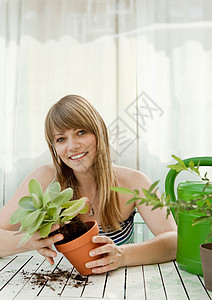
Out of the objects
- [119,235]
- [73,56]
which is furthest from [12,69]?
[119,235]

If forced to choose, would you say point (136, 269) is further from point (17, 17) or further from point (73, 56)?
point (17, 17)

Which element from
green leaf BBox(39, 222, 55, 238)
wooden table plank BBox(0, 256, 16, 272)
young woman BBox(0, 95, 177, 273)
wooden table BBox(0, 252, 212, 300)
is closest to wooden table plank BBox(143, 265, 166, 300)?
wooden table BBox(0, 252, 212, 300)

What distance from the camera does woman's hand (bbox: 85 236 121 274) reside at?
0.75m

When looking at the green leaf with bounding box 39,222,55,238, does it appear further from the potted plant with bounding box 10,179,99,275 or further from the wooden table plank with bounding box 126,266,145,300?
the wooden table plank with bounding box 126,266,145,300

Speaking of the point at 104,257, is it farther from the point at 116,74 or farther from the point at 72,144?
the point at 116,74

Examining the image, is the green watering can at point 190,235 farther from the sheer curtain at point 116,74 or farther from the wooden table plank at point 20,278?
the sheer curtain at point 116,74

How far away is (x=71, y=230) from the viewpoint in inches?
29.4

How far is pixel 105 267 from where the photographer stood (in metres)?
0.76

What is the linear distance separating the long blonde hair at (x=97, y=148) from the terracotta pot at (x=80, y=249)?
0.36 meters

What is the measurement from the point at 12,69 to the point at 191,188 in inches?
69.5

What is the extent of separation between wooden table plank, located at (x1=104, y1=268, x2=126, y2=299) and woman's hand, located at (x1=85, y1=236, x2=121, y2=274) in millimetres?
14

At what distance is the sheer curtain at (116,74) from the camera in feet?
7.14

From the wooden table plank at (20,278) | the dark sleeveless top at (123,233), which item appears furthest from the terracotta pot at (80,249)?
the dark sleeveless top at (123,233)

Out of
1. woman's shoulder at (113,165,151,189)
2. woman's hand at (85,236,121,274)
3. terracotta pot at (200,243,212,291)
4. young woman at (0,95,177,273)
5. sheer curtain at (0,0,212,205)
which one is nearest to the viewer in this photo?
terracotta pot at (200,243,212,291)
